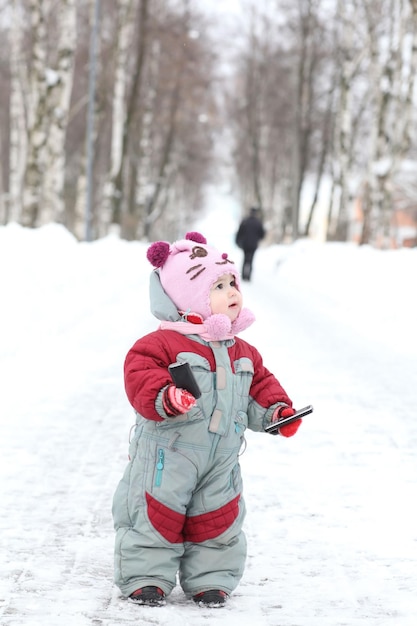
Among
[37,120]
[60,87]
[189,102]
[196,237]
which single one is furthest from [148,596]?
[189,102]

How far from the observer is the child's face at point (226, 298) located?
3084mm

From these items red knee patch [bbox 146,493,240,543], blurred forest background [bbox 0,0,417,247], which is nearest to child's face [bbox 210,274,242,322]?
red knee patch [bbox 146,493,240,543]

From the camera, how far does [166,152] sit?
36.2m

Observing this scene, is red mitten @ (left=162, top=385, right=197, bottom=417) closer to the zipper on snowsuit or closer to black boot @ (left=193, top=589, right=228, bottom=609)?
the zipper on snowsuit

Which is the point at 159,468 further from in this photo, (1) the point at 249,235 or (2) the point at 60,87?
(1) the point at 249,235

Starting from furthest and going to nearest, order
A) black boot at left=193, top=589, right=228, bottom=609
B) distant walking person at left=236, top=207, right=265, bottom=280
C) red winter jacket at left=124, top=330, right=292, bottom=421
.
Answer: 1. distant walking person at left=236, top=207, right=265, bottom=280
2. black boot at left=193, top=589, right=228, bottom=609
3. red winter jacket at left=124, top=330, right=292, bottom=421

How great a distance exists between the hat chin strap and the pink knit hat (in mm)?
67

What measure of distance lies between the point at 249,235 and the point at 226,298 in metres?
16.7

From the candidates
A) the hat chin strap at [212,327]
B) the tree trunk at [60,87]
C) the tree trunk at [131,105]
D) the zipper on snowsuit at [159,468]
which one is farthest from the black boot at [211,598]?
the tree trunk at [131,105]

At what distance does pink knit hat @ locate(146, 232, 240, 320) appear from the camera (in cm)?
308

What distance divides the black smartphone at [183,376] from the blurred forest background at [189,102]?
1459 cm

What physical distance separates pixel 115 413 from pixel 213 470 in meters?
3.03

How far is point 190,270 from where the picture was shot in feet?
10.2

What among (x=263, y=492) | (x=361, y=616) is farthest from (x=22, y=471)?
(x=361, y=616)
